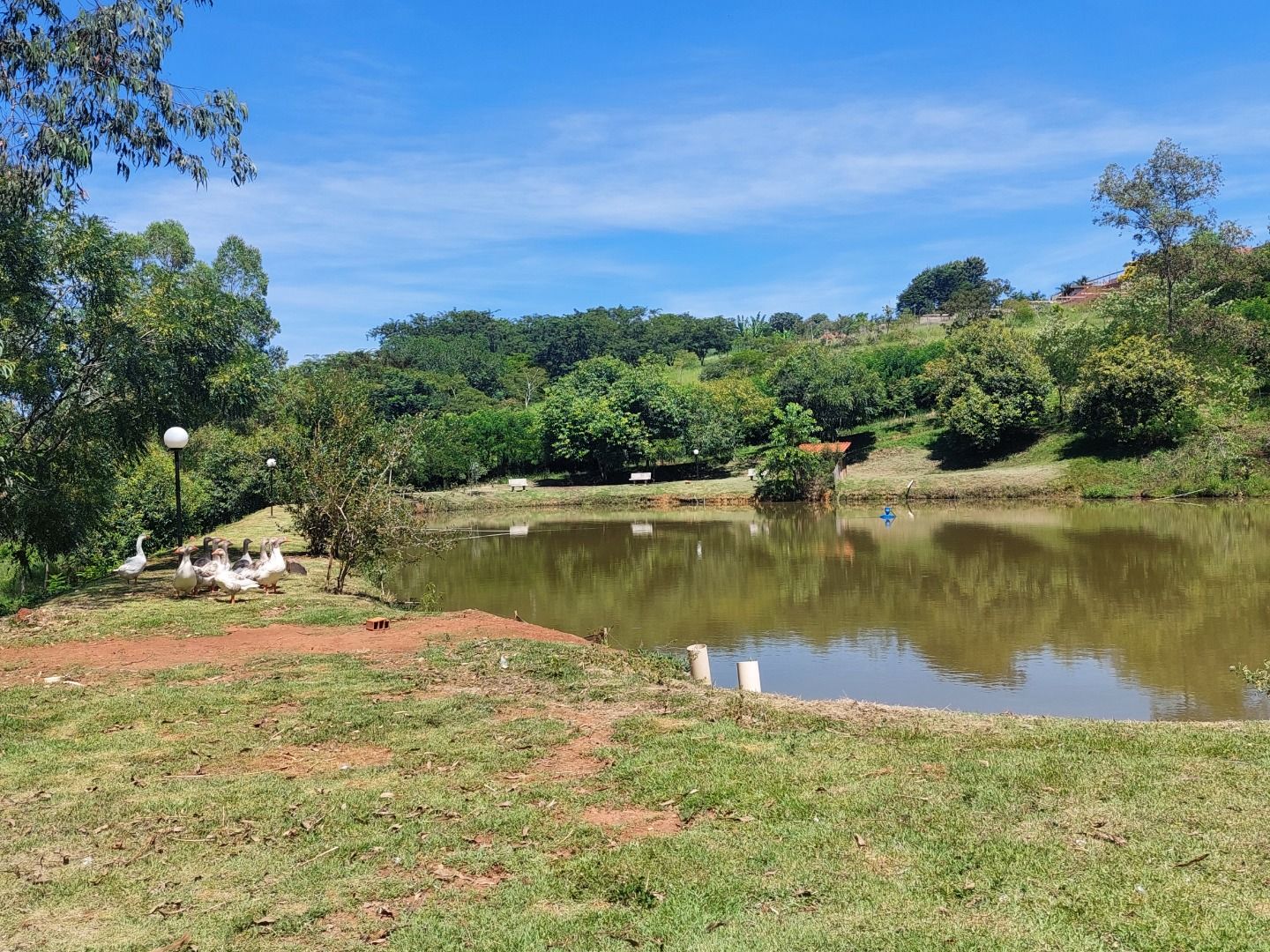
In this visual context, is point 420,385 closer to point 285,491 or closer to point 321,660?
point 285,491

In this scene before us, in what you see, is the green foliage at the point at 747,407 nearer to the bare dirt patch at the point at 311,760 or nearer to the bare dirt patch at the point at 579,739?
the bare dirt patch at the point at 579,739

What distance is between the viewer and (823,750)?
628 cm

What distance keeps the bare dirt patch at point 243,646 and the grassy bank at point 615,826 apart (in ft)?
5.73

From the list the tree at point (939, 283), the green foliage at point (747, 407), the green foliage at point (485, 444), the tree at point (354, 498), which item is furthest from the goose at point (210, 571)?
the tree at point (939, 283)

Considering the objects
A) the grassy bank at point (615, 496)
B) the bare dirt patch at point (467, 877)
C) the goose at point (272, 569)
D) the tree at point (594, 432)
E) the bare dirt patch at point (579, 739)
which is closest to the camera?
the bare dirt patch at point (467, 877)

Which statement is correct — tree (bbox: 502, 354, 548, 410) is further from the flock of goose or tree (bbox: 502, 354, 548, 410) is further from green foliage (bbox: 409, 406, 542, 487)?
the flock of goose

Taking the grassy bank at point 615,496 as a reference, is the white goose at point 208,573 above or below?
above

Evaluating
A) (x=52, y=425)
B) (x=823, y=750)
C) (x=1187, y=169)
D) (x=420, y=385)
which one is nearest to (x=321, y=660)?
(x=823, y=750)

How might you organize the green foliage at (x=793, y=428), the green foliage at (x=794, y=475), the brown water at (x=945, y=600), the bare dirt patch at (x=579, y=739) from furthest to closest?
→ the green foliage at (x=793, y=428)
the green foliage at (x=794, y=475)
the brown water at (x=945, y=600)
the bare dirt patch at (x=579, y=739)

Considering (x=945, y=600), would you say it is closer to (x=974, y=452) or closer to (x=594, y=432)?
(x=974, y=452)

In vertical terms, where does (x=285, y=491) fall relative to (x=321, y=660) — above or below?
above

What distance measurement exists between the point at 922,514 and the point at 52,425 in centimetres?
3012

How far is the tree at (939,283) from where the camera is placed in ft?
354

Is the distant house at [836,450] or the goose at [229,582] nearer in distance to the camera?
the goose at [229,582]
